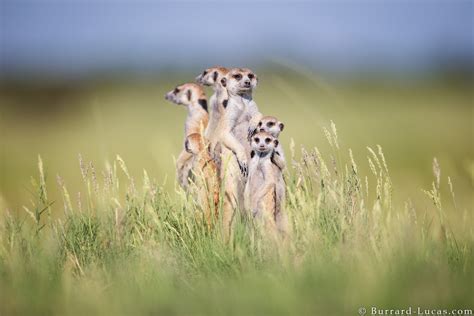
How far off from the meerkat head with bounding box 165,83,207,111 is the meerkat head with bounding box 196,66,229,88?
0.31 meters

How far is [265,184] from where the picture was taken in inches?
266

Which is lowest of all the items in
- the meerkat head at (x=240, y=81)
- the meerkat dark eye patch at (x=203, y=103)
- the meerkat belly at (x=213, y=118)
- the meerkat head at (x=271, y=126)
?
the meerkat head at (x=271, y=126)

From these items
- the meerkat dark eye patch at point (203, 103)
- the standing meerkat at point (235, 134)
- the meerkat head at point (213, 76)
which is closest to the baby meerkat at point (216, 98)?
the meerkat head at point (213, 76)

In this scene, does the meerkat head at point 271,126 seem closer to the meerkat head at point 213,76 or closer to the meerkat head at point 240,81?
the meerkat head at point 240,81

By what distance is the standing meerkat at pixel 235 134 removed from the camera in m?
7.03

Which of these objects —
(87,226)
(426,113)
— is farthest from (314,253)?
(426,113)

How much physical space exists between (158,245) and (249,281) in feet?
4.59

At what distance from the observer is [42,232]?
713 centimetres

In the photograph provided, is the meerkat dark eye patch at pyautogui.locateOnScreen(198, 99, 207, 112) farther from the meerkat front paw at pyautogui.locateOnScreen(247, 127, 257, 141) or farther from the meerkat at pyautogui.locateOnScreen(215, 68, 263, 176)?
the meerkat front paw at pyautogui.locateOnScreen(247, 127, 257, 141)

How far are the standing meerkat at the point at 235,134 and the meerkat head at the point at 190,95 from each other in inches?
34.4

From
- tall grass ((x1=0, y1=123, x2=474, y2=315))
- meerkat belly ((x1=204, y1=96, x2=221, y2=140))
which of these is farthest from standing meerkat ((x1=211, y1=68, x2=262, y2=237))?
tall grass ((x1=0, y1=123, x2=474, y2=315))

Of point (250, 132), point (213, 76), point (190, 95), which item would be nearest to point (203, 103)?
point (190, 95)

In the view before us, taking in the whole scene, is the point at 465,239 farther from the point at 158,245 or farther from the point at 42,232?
the point at 42,232

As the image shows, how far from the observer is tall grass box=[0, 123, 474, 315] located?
5289 mm
